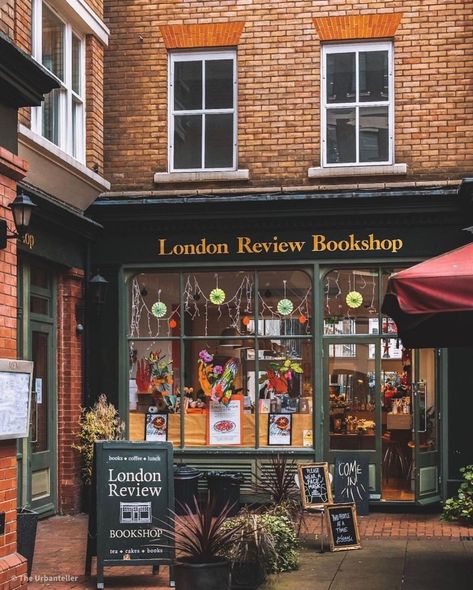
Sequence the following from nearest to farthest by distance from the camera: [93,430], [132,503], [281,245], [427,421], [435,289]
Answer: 1. [435,289]
2. [132,503]
3. [93,430]
4. [427,421]
5. [281,245]

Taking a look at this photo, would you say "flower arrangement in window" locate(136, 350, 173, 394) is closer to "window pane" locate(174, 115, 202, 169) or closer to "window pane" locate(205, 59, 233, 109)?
"window pane" locate(174, 115, 202, 169)

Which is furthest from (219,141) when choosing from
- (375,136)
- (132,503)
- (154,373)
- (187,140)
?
(132,503)

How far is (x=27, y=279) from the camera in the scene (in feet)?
40.0

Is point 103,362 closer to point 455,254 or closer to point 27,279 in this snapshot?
point 27,279

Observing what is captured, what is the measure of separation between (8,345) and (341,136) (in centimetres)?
714

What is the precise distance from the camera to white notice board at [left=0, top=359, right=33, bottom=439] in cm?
762

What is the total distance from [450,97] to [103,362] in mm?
5816

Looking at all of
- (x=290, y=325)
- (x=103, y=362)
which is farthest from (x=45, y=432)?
(x=290, y=325)

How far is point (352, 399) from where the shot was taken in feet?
44.9

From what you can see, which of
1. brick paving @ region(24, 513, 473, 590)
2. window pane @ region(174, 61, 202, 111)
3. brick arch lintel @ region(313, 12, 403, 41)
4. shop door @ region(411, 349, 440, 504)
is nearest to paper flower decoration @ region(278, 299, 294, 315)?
shop door @ region(411, 349, 440, 504)

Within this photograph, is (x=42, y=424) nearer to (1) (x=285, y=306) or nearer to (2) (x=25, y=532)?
(1) (x=285, y=306)

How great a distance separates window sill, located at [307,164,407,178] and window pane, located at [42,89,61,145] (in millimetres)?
3361

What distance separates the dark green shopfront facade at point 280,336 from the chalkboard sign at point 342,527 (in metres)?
3.05

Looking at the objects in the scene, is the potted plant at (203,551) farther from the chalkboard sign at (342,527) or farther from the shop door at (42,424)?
the shop door at (42,424)
